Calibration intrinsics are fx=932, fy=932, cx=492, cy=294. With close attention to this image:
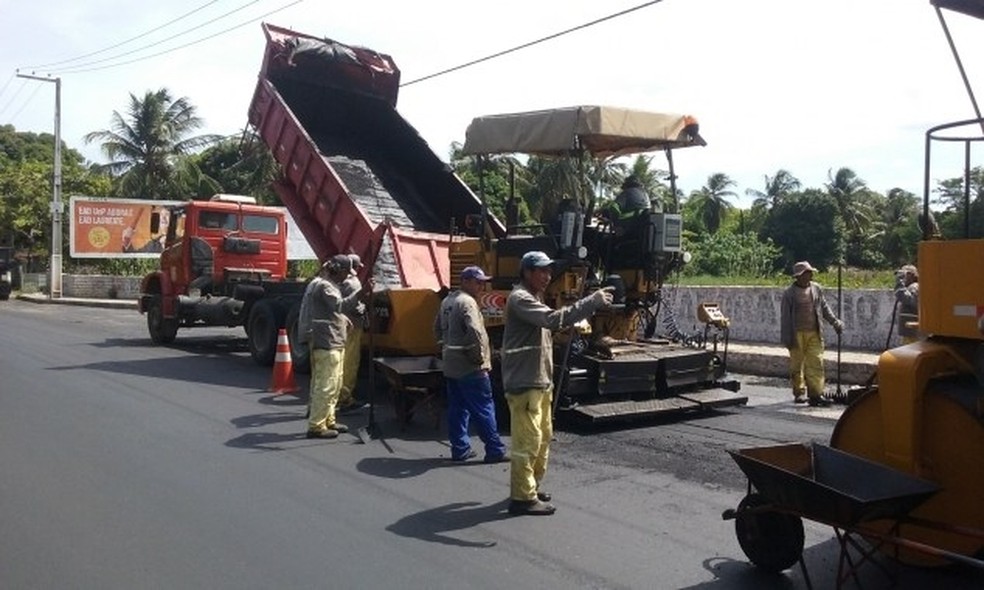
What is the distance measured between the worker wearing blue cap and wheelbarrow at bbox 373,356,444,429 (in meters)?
1.10

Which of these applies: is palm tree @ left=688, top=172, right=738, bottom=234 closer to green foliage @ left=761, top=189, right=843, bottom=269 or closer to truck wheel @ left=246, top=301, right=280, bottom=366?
green foliage @ left=761, top=189, right=843, bottom=269

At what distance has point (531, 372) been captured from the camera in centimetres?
583

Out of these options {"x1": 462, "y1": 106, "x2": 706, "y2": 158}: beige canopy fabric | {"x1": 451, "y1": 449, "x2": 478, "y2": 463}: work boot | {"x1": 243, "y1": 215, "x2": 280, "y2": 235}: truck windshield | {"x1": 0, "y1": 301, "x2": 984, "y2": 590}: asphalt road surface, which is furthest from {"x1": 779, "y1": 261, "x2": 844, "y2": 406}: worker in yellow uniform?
{"x1": 243, "y1": 215, "x2": 280, "y2": 235}: truck windshield

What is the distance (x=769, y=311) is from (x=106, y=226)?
26179mm

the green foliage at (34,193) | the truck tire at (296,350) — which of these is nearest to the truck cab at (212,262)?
the truck tire at (296,350)

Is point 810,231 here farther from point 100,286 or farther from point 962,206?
point 962,206

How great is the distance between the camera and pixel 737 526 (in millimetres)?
4652

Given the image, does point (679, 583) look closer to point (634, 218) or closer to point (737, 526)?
point (737, 526)

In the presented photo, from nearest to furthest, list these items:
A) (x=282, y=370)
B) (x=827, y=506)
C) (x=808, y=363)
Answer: (x=827, y=506) < (x=808, y=363) < (x=282, y=370)

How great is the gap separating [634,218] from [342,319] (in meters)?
2.97

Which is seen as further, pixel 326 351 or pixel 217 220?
pixel 217 220

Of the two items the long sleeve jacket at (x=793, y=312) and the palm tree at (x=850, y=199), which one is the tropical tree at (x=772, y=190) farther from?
the long sleeve jacket at (x=793, y=312)

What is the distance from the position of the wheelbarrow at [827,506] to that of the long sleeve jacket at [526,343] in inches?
64.4

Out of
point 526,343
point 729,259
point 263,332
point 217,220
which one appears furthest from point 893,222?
point 526,343
